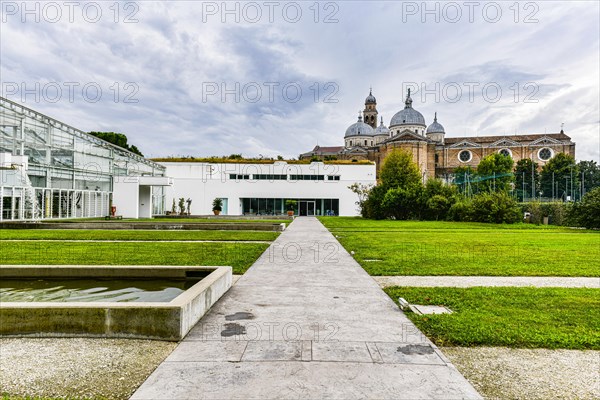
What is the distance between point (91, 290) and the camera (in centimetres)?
659

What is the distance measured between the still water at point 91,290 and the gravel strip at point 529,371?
422 cm

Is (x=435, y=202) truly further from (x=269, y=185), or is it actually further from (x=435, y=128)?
(x=435, y=128)

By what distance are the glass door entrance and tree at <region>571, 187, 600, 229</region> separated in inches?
1124

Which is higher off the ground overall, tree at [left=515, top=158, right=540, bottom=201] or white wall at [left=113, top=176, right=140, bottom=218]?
tree at [left=515, top=158, right=540, bottom=201]

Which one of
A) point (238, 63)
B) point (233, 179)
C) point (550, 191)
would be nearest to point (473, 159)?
point (550, 191)

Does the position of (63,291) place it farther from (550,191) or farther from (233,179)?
(550,191)

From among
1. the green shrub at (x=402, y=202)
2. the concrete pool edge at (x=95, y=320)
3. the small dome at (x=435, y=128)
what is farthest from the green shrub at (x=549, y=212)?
the small dome at (x=435, y=128)

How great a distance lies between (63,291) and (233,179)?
4361cm

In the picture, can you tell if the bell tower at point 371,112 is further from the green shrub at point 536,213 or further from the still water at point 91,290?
the still water at point 91,290

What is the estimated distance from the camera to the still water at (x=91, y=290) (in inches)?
242

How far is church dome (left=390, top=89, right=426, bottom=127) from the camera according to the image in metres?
97.1

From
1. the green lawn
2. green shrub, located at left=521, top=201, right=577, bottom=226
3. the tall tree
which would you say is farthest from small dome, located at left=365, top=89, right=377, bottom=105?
the green lawn

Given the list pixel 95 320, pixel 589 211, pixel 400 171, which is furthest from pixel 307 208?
pixel 95 320

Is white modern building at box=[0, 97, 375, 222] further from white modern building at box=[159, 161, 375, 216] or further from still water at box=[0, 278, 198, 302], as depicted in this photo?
still water at box=[0, 278, 198, 302]
